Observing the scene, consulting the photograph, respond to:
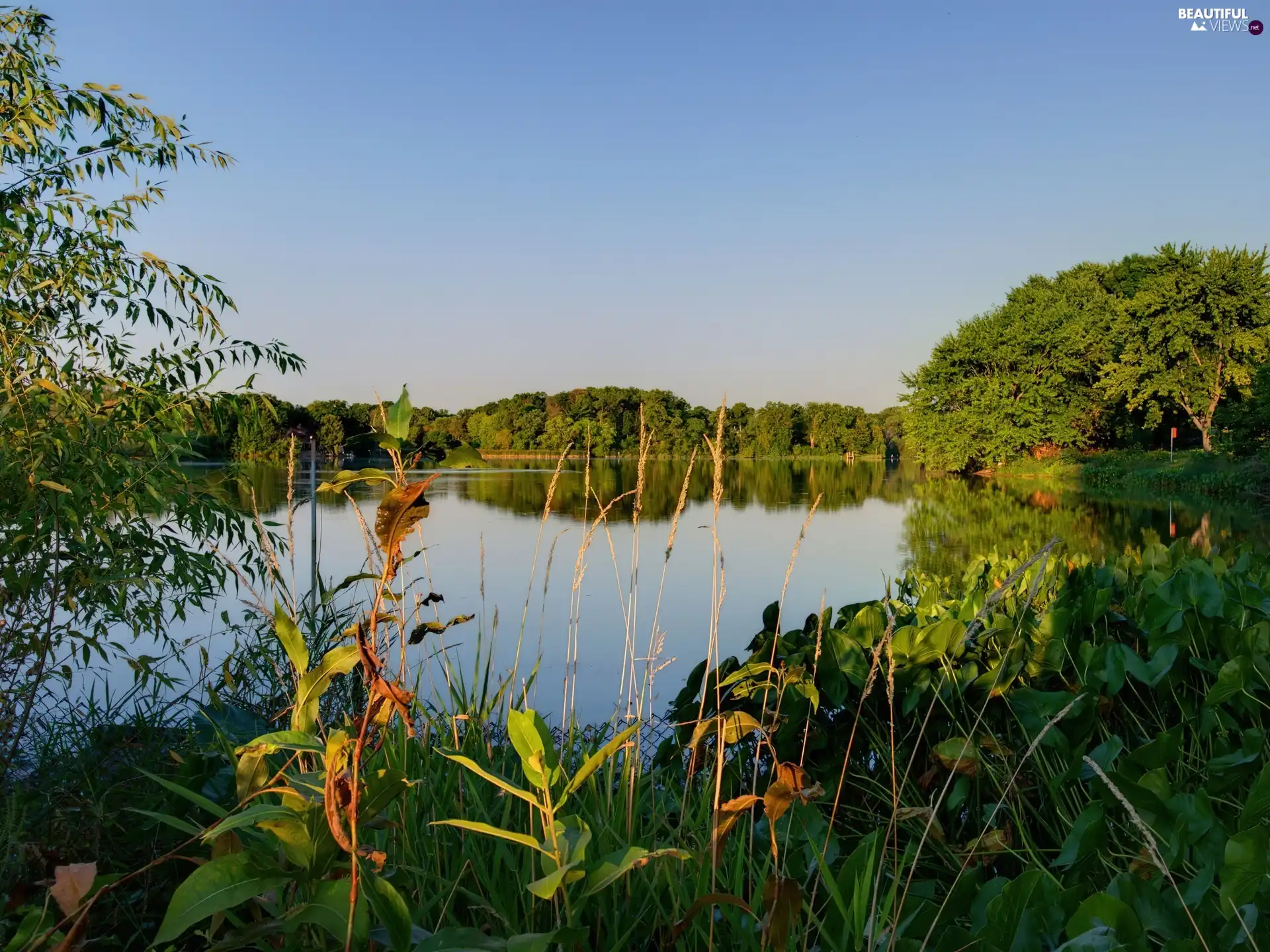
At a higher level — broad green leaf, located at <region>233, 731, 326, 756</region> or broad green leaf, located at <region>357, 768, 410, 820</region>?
broad green leaf, located at <region>233, 731, 326, 756</region>

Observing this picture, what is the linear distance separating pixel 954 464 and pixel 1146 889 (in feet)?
111

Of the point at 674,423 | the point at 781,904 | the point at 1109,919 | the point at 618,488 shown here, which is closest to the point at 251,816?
the point at 781,904

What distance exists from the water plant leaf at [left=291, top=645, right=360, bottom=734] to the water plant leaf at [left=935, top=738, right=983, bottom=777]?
1.28 metres

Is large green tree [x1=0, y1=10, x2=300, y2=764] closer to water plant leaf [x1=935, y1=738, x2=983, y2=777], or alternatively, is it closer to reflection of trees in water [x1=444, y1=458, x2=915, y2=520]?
water plant leaf [x1=935, y1=738, x2=983, y2=777]

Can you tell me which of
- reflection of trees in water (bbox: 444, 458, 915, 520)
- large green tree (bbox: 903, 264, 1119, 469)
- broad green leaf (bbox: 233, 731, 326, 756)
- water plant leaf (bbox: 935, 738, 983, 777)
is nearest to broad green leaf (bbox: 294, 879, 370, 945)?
broad green leaf (bbox: 233, 731, 326, 756)

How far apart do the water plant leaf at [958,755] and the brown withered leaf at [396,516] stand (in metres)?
1.33

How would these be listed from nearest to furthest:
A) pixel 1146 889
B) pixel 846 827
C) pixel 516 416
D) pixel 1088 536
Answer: pixel 1146 889 → pixel 846 827 → pixel 1088 536 → pixel 516 416

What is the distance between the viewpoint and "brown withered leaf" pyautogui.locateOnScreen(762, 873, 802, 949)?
872 mm

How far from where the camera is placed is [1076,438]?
31.4m

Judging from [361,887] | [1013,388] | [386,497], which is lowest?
[361,887]

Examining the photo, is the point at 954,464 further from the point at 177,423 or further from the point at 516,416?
the point at 177,423

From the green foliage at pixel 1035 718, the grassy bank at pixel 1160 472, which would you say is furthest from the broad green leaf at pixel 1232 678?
the grassy bank at pixel 1160 472

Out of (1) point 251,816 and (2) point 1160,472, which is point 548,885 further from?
(2) point 1160,472

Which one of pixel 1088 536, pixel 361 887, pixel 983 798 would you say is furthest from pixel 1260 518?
pixel 361 887
